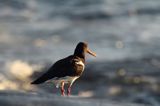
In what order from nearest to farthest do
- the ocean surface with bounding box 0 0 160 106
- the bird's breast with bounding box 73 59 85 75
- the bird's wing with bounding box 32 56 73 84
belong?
the bird's wing with bounding box 32 56 73 84 < the bird's breast with bounding box 73 59 85 75 < the ocean surface with bounding box 0 0 160 106

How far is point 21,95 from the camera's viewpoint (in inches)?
626

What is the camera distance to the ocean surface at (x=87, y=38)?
97.9 ft

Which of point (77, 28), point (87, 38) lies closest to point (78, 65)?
point (87, 38)

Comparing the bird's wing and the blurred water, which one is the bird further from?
the blurred water

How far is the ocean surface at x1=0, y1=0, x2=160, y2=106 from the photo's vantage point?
29.8m

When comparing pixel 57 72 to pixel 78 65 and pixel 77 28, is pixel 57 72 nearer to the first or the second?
pixel 78 65

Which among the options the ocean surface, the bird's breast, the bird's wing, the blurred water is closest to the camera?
the bird's wing

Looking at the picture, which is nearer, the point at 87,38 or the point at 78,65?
the point at 78,65

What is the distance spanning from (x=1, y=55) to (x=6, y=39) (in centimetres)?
377

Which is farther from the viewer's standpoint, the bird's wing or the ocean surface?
the ocean surface

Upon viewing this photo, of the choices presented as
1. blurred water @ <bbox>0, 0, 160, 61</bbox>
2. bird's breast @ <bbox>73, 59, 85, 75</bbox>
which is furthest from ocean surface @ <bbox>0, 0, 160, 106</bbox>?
bird's breast @ <bbox>73, 59, 85, 75</bbox>

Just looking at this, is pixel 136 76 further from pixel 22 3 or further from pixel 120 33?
pixel 22 3

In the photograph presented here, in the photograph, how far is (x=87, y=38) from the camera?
36.5 metres

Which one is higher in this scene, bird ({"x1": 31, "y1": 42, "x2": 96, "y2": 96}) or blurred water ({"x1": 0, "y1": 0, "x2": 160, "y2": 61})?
blurred water ({"x1": 0, "y1": 0, "x2": 160, "y2": 61})
